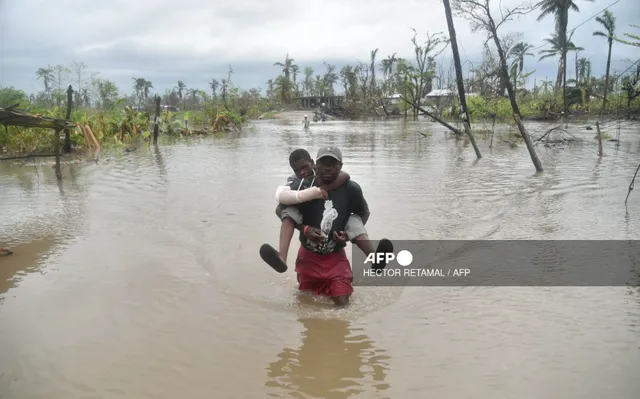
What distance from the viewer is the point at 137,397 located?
2717 millimetres

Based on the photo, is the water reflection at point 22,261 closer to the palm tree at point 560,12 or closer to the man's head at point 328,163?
the man's head at point 328,163

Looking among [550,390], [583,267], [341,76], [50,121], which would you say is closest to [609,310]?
[583,267]

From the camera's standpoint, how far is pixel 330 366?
10.1 feet

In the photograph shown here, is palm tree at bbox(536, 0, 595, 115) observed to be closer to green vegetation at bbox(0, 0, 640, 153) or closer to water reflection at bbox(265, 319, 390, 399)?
green vegetation at bbox(0, 0, 640, 153)

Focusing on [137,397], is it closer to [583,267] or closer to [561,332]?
[561,332]

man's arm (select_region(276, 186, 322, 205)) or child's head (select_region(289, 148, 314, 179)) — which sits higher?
child's head (select_region(289, 148, 314, 179))

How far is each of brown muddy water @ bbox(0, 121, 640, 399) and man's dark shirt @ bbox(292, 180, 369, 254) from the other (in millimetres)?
511

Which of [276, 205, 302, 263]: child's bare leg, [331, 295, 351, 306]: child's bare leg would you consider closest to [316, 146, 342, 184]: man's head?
[276, 205, 302, 263]: child's bare leg

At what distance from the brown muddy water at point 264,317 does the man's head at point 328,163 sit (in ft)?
3.45

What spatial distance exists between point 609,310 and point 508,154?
12.2 m

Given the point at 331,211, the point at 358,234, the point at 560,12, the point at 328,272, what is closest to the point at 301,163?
the point at 331,211

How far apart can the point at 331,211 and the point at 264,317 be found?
95 centimetres

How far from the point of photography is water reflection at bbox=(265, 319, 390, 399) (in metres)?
2.84

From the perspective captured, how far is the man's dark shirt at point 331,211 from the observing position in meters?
3.80
